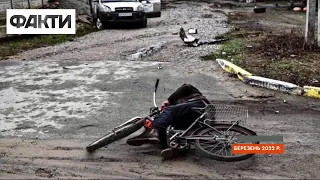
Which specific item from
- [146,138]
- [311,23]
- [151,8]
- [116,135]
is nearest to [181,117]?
[146,138]

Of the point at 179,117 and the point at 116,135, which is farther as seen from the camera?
the point at 116,135

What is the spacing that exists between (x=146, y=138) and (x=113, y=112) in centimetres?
195

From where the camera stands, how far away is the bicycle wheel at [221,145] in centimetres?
530

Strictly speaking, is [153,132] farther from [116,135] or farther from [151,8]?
[151,8]

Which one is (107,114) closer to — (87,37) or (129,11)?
(87,37)

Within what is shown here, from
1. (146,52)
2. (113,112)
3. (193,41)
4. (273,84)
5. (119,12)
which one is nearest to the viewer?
(113,112)

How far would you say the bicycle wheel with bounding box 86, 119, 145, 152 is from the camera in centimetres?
588

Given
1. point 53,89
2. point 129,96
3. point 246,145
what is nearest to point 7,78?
point 53,89

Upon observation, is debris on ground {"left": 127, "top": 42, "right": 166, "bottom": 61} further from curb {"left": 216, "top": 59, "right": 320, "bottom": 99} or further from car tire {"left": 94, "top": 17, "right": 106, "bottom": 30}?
car tire {"left": 94, "top": 17, "right": 106, "bottom": 30}

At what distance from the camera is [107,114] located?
7.60m

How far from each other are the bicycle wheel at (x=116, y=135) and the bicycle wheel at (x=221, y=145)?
866mm

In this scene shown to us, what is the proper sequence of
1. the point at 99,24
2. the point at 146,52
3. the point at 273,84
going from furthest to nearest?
the point at 99,24
the point at 146,52
the point at 273,84

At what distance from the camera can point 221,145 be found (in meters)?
5.48

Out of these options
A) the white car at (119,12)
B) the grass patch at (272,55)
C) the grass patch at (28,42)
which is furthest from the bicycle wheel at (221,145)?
the white car at (119,12)
